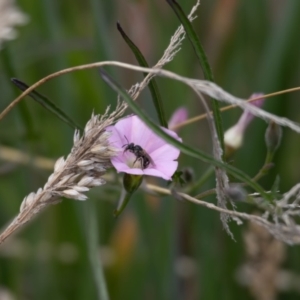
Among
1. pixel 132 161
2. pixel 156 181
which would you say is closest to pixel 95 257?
pixel 132 161

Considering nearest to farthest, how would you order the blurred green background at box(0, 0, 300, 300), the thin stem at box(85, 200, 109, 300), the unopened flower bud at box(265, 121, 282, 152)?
the unopened flower bud at box(265, 121, 282, 152), the thin stem at box(85, 200, 109, 300), the blurred green background at box(0, 0, 300, 300)

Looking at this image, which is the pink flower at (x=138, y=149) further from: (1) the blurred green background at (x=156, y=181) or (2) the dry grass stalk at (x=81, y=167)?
(1) the blurred green background at (x=156, y=181)

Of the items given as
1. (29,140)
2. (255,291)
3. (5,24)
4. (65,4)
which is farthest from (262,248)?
(65,4)

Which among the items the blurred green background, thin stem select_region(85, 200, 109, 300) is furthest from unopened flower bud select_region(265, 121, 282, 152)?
the blurred green background

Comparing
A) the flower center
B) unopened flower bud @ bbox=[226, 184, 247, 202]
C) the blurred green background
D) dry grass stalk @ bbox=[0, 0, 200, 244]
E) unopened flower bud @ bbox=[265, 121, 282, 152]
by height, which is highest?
dry grass stalk @ bbox=[0, 0, 200, 244]

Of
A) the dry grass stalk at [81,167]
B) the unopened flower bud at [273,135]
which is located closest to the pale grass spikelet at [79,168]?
the dry grass stalk at [81,167]

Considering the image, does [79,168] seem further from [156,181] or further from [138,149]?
[156,181]

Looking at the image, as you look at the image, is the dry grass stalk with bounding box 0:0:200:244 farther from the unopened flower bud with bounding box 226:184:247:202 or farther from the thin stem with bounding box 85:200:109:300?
the thin stem with bounding box 85:200:109:300

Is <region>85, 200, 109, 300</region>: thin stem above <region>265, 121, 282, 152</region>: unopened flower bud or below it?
below
